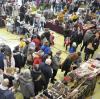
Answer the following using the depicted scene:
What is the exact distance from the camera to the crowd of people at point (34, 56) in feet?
25.8

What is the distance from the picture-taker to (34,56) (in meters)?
9.52

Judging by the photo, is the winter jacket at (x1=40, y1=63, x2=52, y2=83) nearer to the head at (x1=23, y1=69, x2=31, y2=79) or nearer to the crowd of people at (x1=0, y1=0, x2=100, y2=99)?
the crowd of people at (x1=0, y1=0, x2=100, y2=99)

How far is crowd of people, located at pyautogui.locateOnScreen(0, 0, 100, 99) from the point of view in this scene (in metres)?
7.85

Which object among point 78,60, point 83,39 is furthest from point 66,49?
point 78,60

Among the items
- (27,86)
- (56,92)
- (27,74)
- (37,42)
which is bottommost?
(56,92)

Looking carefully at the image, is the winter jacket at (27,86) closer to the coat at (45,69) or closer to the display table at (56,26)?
the coat at (45,69)

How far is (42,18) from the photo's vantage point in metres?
15.2

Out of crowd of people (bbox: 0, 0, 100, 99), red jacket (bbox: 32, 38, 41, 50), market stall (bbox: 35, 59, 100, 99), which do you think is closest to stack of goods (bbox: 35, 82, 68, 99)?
market stall (bbox: 35, 59, 100, 99)

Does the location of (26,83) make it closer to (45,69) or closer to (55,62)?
(45,69)

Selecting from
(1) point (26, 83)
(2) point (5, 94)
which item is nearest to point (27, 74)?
(1) point (26, 83)

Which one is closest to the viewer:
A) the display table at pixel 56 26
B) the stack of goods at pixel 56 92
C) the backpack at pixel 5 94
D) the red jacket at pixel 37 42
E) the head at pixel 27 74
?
the backpack at pixel 5 94

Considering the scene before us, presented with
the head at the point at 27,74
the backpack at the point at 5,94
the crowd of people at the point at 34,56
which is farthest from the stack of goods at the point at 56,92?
the backpack at the point at 5,94

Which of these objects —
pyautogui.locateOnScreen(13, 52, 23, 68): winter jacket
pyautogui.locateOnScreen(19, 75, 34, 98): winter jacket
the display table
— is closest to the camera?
pyautogui.locateOnScreen(19, 75, 34, 98): winter jacket

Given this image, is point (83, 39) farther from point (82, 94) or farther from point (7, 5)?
point (7, 5)
